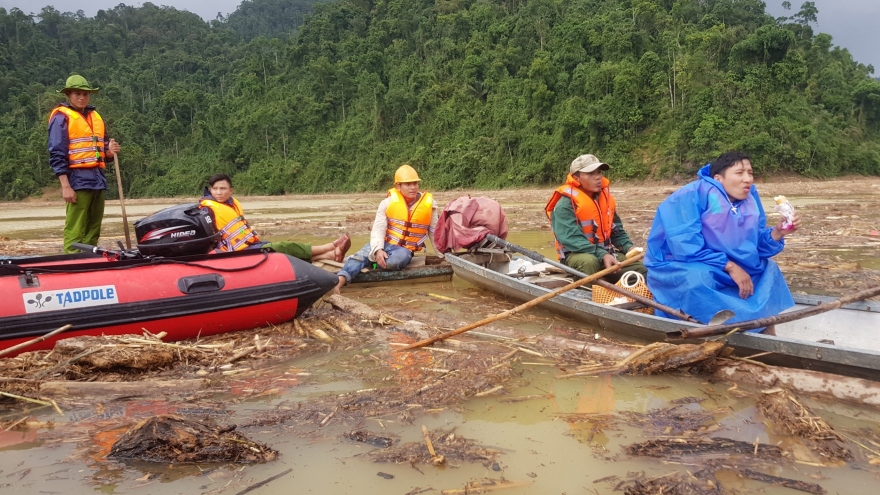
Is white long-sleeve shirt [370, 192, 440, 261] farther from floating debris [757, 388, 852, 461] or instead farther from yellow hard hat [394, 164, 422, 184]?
floating debris [757, 388, 852, 461]

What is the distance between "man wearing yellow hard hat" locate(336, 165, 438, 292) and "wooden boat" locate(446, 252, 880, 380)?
1112 millimetres

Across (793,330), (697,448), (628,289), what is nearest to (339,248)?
(628,289)

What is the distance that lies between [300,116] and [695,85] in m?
26.7

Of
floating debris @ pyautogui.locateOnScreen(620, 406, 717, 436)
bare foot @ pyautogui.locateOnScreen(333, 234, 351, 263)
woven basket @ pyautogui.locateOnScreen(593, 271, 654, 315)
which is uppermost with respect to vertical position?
bare foot @ pyautogui.locateOnScreen(333, 234, 351, 263)

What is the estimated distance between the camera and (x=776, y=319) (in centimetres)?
387

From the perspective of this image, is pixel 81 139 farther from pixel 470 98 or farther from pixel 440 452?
pixel 470 98

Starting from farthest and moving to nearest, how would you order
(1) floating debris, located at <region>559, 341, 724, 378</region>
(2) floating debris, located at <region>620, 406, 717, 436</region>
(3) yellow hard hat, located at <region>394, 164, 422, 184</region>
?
(3) yellow hard hat, located at <region>394, 164, 422, 184</region>
(1) floating debris, located at <region>559, 341, 724, 378</region>
(2) floating debris, located at <region>620, 406, 717, 436</region>

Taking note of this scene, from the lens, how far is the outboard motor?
5.10 m

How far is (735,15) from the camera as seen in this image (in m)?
32.5

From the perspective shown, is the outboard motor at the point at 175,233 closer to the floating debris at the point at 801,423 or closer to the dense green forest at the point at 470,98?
the floating debris at the point at 801,423

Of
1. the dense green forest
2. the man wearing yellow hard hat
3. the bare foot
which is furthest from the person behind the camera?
the dense green forest

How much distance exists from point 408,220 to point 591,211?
2.05 metres

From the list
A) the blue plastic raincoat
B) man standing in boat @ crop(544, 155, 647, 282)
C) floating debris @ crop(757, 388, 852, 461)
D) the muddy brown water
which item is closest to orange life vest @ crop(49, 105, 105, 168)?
the muddy brown water

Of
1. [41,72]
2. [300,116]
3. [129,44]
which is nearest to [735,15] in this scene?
[300,116]
